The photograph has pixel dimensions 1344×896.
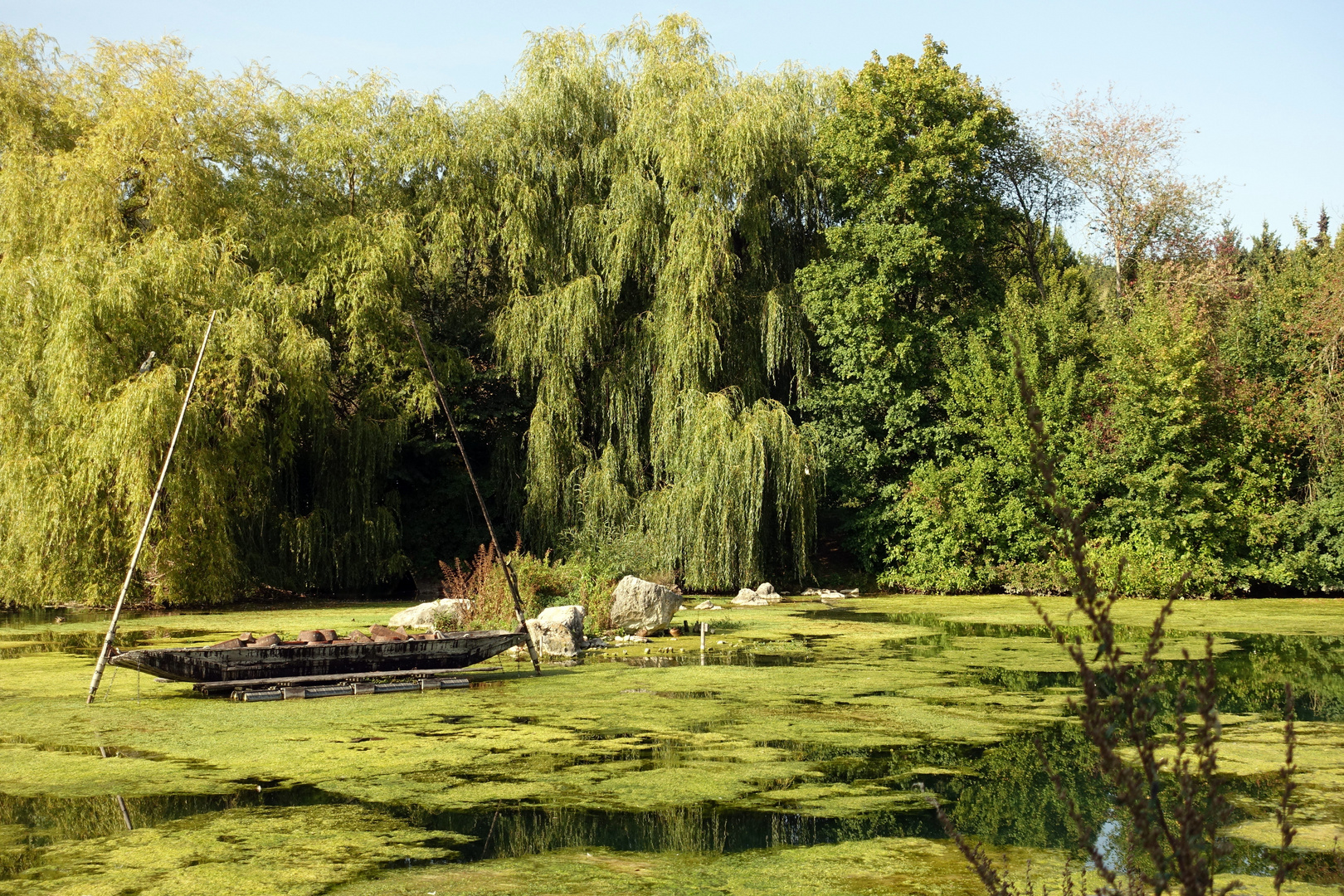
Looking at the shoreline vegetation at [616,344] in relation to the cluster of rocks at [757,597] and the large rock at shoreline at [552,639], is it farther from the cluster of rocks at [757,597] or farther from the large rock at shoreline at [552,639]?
the large rock at shoreline at [552,639]

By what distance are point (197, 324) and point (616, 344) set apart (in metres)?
7.49

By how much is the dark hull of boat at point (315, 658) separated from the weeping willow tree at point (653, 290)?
851 cm

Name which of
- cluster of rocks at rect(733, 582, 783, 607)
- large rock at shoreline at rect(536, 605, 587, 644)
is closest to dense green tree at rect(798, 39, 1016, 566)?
cluster of rocks at rect(733, 582, 783, 607)

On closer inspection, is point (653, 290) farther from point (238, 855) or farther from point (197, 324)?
point (238, 855)

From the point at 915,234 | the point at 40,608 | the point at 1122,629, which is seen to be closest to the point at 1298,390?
the point at 915,234

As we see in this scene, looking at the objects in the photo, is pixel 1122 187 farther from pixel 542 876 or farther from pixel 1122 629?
pixel 542 876

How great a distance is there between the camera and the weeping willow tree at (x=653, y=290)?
1945cm

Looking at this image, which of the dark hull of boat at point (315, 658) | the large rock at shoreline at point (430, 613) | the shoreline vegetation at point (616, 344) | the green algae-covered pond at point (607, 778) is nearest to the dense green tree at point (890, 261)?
the shoreline vegetation at point (616, 344)

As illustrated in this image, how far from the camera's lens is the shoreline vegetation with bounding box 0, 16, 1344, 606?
1809cm

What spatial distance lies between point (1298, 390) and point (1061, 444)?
4256 millimetres

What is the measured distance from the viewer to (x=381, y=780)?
689 cm

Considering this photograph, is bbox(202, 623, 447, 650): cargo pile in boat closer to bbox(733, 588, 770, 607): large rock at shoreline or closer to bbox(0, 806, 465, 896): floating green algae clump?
bbox(0, 806, 465, 896): floating green algae clump

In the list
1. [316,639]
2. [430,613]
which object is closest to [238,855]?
[316,639]

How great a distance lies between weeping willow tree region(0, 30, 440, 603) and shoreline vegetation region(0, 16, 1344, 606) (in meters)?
0.07
